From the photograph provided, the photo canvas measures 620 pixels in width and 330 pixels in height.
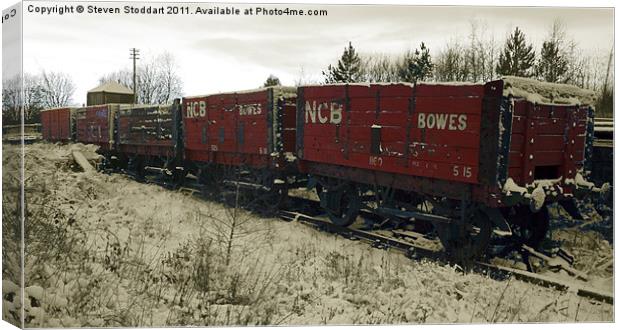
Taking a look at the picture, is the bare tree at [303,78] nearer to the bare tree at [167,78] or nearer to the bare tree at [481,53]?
the bare tree at [167,78]

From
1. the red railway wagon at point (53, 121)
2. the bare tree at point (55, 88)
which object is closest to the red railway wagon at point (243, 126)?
the red railway wagon at point (53, 121)

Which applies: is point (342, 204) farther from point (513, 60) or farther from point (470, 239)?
point (513, 60)

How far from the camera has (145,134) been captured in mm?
14070

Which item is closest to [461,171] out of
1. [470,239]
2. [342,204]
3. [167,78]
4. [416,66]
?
[470,239]

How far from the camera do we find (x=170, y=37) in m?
6.53

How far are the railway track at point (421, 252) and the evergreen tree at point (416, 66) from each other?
8.69 feet

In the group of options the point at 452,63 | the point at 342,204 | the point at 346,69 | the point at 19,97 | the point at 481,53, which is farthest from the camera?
the point at 342,204

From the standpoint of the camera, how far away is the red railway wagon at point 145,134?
12555 millimetres

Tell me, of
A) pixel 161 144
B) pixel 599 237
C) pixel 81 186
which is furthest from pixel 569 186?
pixel 161 144

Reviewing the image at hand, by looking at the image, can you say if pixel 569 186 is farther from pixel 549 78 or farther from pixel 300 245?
pixel 300 245

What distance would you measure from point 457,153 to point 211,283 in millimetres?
3792

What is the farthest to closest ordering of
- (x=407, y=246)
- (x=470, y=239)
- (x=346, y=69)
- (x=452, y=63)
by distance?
(x=407, y=246) < (x=470, y=239) < (x=346, y=69) < (x=452, y=63)

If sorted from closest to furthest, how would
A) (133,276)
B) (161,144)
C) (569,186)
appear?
(133,276) → (569,186) → (161,144)

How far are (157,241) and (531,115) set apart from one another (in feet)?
17.9
